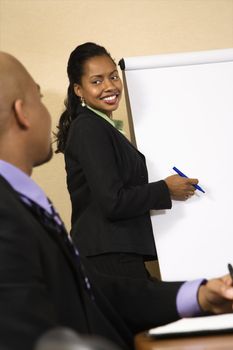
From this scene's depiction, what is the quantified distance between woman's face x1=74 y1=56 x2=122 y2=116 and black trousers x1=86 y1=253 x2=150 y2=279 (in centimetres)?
49

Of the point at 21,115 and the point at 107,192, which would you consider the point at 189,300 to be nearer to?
the point at 21,115

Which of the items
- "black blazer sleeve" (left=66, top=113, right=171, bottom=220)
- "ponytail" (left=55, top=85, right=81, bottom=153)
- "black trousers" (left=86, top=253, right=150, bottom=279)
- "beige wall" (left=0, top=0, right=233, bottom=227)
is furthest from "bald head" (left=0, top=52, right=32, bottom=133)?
"beige wall" (left=0, top=0, right=233, bottom=227)

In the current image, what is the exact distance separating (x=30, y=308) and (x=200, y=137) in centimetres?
131

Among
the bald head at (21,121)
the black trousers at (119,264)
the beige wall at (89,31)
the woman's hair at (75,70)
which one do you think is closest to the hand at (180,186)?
the black trousers at (119,264)

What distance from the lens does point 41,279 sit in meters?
0.63

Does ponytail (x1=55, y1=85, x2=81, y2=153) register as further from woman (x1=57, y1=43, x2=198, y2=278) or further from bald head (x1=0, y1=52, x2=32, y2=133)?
bald head (x1=0, y1=52, x2=32, y2=133)

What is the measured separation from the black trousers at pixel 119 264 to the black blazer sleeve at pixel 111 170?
115 mm

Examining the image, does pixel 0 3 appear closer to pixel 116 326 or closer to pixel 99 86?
pixel 99 86

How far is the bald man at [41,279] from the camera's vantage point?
598 mm

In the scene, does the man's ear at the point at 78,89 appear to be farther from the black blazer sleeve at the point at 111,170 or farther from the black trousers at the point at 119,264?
the black trousers at the point at 119,264

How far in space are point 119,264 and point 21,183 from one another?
774mm

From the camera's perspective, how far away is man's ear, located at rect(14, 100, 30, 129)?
81cm

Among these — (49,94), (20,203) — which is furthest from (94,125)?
(20,203)

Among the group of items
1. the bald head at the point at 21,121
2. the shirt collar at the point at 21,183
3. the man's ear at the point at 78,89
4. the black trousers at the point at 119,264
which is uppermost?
the man's ear at the point at 78,89
